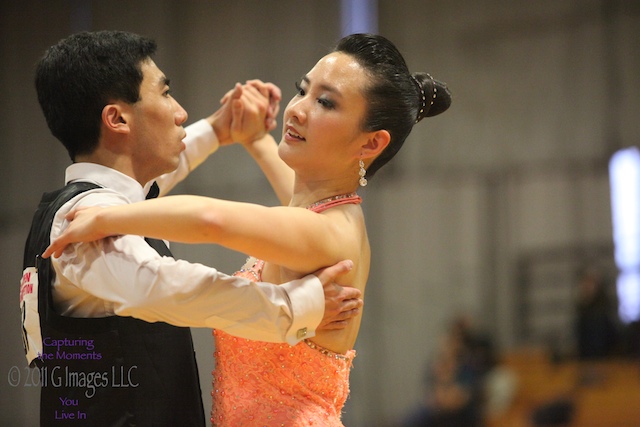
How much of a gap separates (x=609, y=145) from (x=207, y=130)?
171 inches

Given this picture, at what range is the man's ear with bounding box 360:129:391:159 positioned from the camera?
191cm

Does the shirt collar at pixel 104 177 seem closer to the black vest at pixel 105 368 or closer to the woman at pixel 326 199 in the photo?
the black vest at pixel 105 368

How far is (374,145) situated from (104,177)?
27.4 inches

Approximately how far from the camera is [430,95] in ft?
6.56

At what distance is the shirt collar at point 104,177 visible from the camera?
6.13 feet

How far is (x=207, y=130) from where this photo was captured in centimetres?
259

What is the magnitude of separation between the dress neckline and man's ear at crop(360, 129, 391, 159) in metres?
0.11

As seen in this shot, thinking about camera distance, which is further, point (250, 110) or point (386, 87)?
point (250, 110)

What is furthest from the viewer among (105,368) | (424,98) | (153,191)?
(153,191)

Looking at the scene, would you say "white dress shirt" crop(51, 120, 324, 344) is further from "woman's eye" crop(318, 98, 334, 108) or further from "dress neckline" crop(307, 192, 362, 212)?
"woman's eye" crop(318, 98, 334, 108)

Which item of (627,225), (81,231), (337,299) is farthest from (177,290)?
(627,225)

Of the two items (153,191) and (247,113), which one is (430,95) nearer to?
(247,113)

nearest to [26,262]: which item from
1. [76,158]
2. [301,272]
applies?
[76,158]

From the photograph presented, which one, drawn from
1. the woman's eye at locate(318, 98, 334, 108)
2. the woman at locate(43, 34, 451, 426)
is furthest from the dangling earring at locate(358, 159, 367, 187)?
the woman's eye at locate(318, 98, 334, 108)
